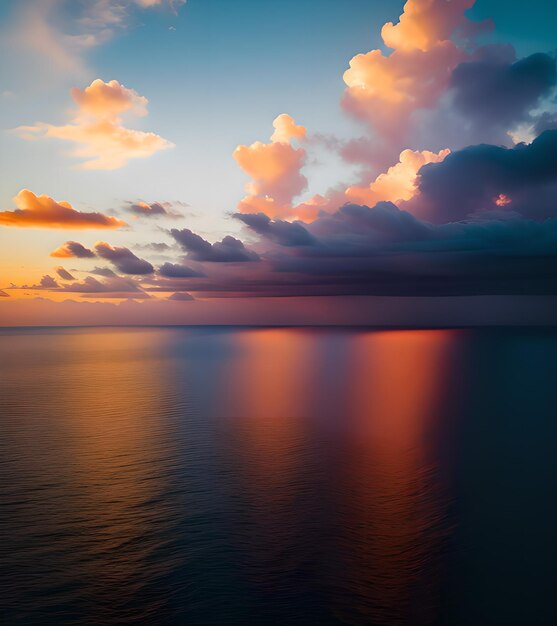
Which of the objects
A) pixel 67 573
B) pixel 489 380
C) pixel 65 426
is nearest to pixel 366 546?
pixel 67 573

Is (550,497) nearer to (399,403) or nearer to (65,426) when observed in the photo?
(399,403)

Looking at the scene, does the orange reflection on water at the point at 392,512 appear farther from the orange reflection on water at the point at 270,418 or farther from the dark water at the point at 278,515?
the orange reflection on water at the point at 270,418

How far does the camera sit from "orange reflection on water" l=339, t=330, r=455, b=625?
17594mm

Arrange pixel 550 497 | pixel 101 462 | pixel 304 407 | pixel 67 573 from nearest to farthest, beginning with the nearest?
pixel 67 573 < pixel 550 497 < pixel 101 462 < pixel 304 407

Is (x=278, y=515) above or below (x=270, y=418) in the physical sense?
above

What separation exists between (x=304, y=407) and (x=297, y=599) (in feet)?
129

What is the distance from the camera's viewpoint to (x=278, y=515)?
24.9 metres

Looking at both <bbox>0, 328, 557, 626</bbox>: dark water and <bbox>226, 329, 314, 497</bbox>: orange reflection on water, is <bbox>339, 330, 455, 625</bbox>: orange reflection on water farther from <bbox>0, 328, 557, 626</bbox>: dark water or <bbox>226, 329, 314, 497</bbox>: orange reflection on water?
<bbox>226, 329, 314, 497</bbox>: orange reflection on water

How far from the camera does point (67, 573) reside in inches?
762

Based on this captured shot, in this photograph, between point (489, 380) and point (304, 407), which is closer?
point (304, 407)

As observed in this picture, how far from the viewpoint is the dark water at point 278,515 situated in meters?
17.5

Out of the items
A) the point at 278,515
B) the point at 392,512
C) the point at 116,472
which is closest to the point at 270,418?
the point at 116,472

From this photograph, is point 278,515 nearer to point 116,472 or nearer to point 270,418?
point 116,472

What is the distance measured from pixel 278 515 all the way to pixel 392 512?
5579 mm
